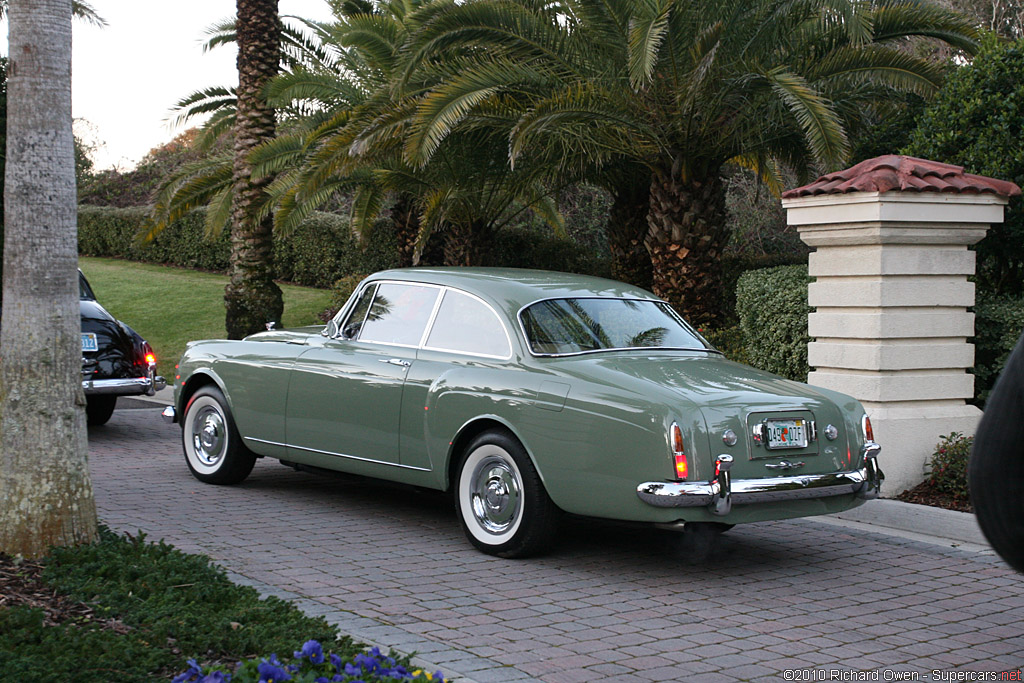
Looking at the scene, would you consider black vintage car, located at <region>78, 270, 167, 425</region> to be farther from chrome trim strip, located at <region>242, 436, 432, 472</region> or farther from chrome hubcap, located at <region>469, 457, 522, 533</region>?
chrome hubcap, located at <region>469, 457, 522, 533</region>

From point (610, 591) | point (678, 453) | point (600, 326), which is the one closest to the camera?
point (678, 453)

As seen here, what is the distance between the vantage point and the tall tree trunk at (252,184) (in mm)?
17766

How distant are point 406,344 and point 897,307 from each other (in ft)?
12.7

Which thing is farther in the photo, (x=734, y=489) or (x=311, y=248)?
(x=311, y=248)

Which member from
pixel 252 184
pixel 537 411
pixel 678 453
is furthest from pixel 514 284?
pixel 252 184

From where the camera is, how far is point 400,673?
13.1ft

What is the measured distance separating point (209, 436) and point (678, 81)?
655 centimetres

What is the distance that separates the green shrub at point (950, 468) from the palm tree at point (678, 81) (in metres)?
4.47

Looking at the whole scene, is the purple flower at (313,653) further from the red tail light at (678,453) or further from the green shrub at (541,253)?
the green shrub at (541,253)

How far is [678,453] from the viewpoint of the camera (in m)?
5.84

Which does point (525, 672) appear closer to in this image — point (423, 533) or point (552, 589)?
point (552, 589)

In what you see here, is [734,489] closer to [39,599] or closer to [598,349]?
[598,349]

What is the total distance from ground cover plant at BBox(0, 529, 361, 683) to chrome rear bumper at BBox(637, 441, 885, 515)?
1.94m

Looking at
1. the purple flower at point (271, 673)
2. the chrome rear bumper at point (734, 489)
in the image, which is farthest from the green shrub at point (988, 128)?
the purple flower at point (271, 673)
